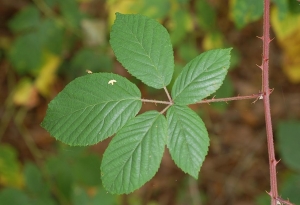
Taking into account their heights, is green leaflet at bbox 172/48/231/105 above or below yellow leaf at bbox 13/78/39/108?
above

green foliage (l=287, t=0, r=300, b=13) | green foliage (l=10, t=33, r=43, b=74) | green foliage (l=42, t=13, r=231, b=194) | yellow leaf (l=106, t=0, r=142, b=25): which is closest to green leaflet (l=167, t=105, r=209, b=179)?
green foliage (l=42, t=13, r=231, b=194)

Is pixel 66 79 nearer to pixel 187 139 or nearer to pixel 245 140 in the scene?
pixel 245 140

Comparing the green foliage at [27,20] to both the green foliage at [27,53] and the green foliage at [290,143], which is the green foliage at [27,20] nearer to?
the green foliage at [27,53]

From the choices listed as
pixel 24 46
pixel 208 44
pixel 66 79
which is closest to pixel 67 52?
pixel 66 79

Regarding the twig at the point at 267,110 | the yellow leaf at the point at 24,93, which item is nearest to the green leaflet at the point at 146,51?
the twig at the point at 267,110

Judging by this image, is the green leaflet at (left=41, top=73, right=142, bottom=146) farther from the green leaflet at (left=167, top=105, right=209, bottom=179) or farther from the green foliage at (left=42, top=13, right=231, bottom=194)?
the green leaflet at (left=167, top=105, right=209, bottom=179)

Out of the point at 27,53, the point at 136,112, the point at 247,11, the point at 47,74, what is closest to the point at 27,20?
the point at 27,53
